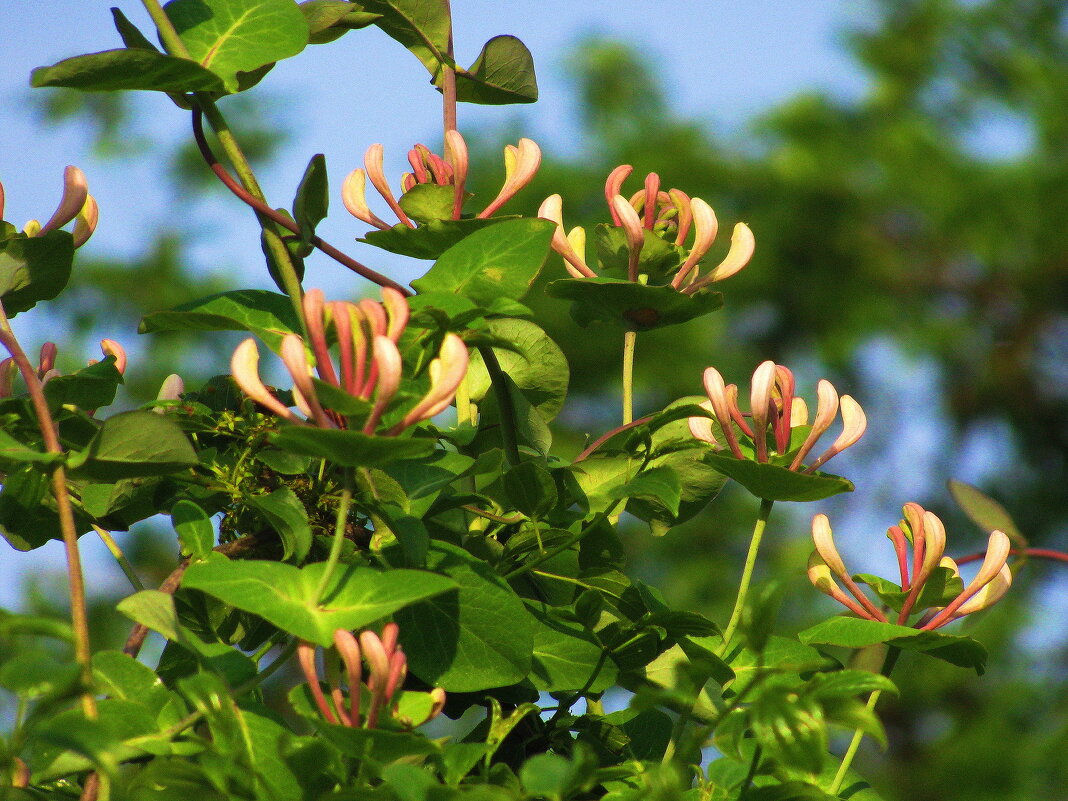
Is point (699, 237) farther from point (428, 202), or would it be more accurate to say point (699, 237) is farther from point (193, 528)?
point (193, 528)

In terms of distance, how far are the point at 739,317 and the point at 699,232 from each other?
5.63m

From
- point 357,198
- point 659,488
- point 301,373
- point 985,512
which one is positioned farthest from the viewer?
point 985,512

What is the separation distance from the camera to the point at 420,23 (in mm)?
575

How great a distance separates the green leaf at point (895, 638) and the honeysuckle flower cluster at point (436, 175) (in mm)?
242

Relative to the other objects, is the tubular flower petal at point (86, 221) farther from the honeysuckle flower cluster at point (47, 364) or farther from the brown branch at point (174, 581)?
the brown branch at point (174, 581)

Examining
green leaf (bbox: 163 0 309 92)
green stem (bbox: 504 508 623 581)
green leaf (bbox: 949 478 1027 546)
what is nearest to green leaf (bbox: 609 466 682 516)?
green stem (bbox: 504 508 623 581)

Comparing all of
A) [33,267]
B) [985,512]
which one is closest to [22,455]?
[33,267]

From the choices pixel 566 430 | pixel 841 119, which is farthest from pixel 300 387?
pixel 841 119

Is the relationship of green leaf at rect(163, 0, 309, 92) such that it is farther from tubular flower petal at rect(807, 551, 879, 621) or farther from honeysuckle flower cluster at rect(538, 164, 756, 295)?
tubular flower petal at rect(807, 551, 879, 621)

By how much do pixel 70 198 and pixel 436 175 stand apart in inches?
6.6

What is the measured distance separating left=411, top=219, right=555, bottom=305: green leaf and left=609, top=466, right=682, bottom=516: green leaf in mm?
93

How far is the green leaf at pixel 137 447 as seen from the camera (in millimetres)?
382

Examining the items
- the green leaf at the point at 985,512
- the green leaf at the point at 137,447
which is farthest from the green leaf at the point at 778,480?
the green leaf at the point at 985,512

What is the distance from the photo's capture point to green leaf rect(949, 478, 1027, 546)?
0.76 m
